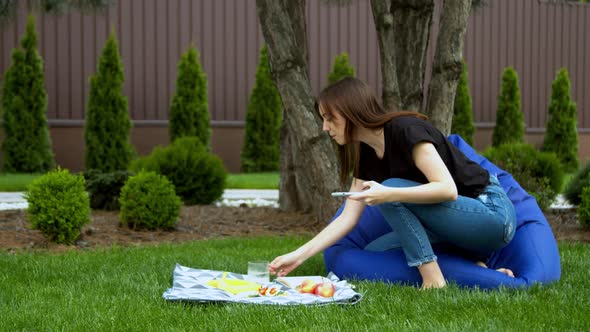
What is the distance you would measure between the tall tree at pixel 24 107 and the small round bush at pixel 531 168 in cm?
807

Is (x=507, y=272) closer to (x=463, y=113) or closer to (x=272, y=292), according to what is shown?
(x=272, y=292)

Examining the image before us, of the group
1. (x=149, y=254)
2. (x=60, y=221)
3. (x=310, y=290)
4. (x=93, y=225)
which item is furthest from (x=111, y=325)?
(x=93, y=225)

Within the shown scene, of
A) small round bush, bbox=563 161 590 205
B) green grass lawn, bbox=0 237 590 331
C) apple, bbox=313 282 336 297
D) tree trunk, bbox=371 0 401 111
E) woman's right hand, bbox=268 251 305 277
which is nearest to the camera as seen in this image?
green grass lawn, bbox=0 237 590 331

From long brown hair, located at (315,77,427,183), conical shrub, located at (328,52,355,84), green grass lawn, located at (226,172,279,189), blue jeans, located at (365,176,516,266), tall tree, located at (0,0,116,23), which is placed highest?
tall tree, located at (0,0,116,23)

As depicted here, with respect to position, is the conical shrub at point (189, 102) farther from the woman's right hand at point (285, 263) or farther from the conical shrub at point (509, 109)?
the woman's right hand at point (285, 263)

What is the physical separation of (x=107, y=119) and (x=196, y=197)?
15.9 ft

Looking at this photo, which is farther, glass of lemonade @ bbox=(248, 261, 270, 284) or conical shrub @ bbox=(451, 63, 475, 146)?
conical shrub @ bbox=(451, 63, 475, 146)

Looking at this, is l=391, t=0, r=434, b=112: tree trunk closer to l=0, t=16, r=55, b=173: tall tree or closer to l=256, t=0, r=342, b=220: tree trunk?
l=256, t=0, r=342, b=220: tree trunk

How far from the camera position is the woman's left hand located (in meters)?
3.46

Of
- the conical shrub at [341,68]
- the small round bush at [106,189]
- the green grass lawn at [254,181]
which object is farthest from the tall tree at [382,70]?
the conical shrub at [341,68]

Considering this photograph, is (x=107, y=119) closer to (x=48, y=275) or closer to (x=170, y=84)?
(x=170, y=84)

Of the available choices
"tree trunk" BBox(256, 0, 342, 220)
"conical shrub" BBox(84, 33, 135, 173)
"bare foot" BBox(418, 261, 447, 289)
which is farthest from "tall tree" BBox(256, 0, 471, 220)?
"conical shrub" BBox(84, 33, 135, 173)

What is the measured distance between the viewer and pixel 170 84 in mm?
15688

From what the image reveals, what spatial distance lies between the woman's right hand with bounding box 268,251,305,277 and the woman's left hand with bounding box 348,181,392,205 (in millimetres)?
651
